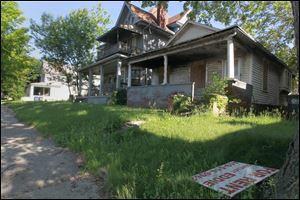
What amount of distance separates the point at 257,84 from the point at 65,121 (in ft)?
35.8

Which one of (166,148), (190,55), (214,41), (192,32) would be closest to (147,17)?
(192,32)

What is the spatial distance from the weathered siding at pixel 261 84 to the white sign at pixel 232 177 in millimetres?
11544

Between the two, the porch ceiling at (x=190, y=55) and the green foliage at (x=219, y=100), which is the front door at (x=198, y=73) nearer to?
the porch ceiling at (x=190, y=55)

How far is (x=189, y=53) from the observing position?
18281 mm

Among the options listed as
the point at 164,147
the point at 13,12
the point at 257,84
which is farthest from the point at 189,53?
the point at 13,12

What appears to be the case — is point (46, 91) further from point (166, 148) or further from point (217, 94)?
point (166, 148)

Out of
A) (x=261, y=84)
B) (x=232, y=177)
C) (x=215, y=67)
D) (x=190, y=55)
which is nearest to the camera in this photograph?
(x=232, y=177)

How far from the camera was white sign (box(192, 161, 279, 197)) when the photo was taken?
4.68 metres

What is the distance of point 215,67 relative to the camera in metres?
18.6

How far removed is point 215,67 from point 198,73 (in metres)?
1.46

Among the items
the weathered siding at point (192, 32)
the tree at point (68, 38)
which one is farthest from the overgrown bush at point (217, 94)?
the tree at point (68, 38)

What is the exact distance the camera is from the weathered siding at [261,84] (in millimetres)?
16844

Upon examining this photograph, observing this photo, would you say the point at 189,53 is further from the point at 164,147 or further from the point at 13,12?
the point at 13,12

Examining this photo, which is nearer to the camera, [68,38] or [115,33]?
[115,33]
